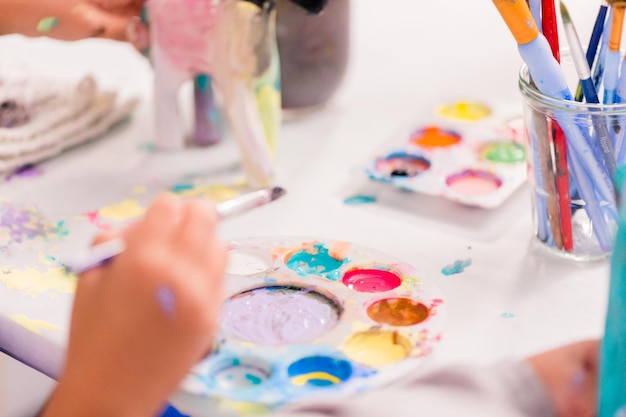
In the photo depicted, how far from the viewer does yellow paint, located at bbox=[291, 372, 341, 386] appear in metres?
0.48

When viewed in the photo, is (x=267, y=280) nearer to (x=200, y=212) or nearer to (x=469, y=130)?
(x=200, y=212)

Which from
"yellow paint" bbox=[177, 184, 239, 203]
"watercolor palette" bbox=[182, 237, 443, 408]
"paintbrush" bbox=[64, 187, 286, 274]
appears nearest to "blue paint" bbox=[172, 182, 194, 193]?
"yellow paint" bbox=[177, 184, 239, 203]

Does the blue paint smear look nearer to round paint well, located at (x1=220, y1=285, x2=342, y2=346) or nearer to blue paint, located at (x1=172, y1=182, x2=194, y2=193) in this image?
round paint well, located at (x1=220, y1=285, x2=342, y2=346)

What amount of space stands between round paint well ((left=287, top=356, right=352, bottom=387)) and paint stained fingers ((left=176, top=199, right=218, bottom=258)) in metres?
0.11

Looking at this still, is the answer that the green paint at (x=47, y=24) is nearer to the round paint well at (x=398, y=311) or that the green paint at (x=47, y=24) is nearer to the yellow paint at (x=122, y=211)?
the yellow paint at (x=122, y=211)

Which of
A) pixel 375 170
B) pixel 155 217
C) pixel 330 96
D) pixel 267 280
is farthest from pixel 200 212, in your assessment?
pixel 330 96

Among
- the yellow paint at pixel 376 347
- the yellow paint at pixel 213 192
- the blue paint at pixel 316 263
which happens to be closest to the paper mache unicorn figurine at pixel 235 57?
the yellow paint at pixel 213 192

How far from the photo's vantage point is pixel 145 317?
40cm

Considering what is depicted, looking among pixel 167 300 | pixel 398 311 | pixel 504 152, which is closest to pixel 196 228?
pixel 167 300

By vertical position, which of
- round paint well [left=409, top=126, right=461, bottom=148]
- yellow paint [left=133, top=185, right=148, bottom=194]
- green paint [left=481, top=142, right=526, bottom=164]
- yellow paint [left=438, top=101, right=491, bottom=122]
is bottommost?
yellow paint [left=133, top=185, right=148, bottom=194]

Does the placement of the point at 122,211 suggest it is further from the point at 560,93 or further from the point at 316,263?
the point at 560,93

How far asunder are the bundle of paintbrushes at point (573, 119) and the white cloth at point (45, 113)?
389mm

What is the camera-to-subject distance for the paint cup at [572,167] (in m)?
0.54

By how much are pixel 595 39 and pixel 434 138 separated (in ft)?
0.64
